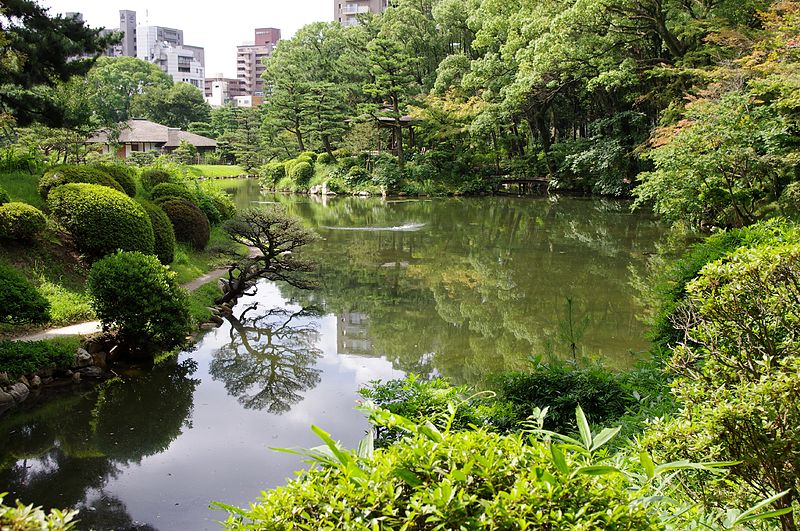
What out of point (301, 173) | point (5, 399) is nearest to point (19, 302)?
point (5, 399)

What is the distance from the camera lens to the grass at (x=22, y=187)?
10.6 m

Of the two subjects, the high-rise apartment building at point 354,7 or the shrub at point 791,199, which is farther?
the high-rise apartment building at point 354,7

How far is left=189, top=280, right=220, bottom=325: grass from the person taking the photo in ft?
29.4

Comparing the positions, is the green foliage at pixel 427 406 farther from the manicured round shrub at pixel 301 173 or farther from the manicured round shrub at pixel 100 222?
the manicured round shrub at pixel 301 173

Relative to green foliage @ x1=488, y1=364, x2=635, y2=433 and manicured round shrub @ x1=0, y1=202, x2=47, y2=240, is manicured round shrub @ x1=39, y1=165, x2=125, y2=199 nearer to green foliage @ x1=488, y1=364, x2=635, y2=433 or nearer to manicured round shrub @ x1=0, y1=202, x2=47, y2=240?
manicured round shrub @ x1=0, y1=202, x2=47, y2=240

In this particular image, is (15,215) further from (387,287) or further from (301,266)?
(387,287)

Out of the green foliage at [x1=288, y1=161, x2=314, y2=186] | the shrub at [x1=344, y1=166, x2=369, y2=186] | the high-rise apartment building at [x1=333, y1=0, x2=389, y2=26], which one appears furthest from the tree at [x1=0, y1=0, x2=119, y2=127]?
the high-rise apartment building at [x1=333, y1=0, x2=389, y2=26]

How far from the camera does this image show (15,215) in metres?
8.98

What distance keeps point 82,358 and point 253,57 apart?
100582mm

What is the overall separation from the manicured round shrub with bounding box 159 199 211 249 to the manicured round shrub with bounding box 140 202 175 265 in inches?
53.2

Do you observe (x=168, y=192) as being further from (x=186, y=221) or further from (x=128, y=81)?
(x=128, y=81)

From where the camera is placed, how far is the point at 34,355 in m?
6.55

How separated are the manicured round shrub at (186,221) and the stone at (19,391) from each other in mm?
6023

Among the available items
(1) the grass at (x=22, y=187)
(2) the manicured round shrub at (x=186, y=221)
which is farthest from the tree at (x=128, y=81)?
(2) the manicured round shrub at (x=186, y=221)
